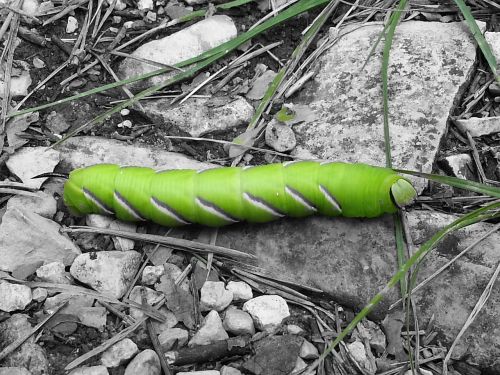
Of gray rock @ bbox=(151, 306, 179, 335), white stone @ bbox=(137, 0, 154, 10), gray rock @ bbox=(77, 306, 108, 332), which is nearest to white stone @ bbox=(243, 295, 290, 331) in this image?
gray rock @ bbox=(151, 306, 179, 335)

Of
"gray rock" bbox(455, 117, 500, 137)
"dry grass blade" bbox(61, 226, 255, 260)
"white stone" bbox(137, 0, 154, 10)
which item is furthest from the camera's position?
"white stone" bbox(137, 0, 154, 10)

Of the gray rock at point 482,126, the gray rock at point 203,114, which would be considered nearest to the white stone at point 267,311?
the gray rock at point 203,114

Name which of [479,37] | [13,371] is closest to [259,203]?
[13,371]

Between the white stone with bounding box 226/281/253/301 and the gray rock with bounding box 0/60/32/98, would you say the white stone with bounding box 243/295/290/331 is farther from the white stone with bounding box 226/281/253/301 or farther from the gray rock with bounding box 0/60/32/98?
the gray rock with bounding box 0/60/32/98

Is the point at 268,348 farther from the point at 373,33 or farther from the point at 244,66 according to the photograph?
the point at 373,33

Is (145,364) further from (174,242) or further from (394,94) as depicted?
(394,94)

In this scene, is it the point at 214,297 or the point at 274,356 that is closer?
the point at 274,356

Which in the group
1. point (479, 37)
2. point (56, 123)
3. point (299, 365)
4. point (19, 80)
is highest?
point (479, 37)
